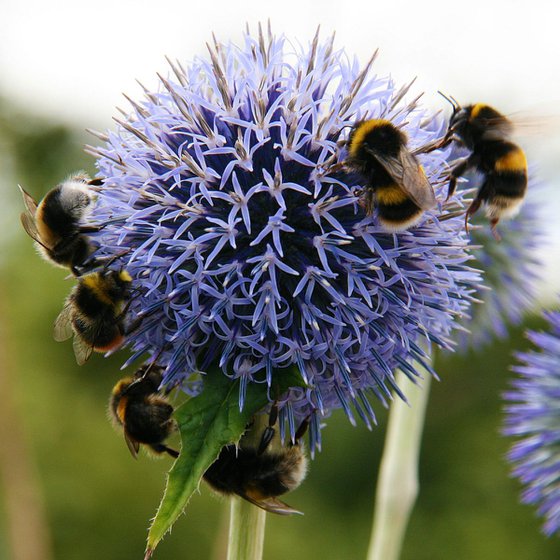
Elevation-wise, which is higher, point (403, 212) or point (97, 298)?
point (403, 212)

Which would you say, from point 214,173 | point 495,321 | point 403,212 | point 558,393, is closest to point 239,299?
point 214,173

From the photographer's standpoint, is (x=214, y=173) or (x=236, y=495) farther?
(x=236, y=495)

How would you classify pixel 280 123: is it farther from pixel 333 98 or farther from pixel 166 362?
pixel 166 362

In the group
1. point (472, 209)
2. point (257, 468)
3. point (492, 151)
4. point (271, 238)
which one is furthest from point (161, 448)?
point (492, 151)

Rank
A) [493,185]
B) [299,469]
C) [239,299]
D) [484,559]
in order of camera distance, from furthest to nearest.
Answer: [484,559]
[493,185]
[299,469]
[239,299]

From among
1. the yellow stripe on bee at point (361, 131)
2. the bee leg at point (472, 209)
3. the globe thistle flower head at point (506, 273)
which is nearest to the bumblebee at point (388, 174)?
the yellow stripe on bee at point (361, 131)
